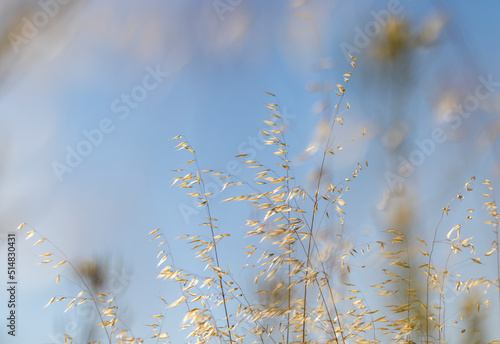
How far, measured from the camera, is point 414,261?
7.57 ft

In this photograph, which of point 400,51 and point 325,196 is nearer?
point 325,196

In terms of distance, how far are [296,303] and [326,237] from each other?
34 centimetres

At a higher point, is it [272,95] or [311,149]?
[272,95]

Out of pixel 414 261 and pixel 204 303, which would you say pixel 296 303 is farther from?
pixel 414 261

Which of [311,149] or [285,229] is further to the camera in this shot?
[311,149]

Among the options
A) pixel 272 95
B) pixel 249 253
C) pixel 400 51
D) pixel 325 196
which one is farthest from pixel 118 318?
pixel 400 51

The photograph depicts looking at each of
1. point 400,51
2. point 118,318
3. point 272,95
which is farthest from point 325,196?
point 400,51

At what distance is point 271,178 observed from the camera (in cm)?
229

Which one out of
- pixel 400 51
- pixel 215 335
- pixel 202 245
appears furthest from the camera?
pixel 400 51

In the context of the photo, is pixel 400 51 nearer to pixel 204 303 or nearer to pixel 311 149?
pixel 311 149

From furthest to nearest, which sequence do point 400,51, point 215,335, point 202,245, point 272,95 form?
1. point 400,51
2. point 272,95
3. point 202,245
4. point 215,335

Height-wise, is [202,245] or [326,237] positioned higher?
[326,237]

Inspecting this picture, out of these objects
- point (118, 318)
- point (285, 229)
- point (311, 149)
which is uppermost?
point (311, 149)

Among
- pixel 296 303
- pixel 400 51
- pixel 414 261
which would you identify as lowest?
pixel 296 303
